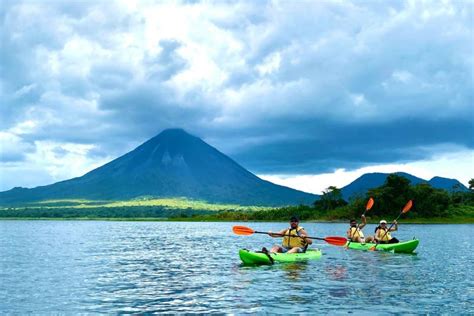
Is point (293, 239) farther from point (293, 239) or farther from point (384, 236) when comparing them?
point (384, 236)

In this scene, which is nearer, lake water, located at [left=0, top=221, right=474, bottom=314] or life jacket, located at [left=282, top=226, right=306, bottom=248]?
lake water, located at [left=0, top=221, right=474, bottom=314]

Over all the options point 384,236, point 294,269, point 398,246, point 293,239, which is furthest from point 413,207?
point 294,269

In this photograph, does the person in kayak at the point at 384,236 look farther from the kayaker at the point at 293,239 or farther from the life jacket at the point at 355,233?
the kayaker at the point at 293,239

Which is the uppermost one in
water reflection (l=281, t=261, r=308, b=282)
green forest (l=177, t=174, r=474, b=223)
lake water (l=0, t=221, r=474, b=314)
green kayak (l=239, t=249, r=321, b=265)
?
green forest (l=177, t=174, r=474, b=223)

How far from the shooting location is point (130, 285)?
22906 mm

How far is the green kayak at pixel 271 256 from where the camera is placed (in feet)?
94.0

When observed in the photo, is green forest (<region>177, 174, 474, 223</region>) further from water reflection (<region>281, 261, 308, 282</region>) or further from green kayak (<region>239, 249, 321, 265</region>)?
water reflection (<region>281, 261, 308, 282</region>)

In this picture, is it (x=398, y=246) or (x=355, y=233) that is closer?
(x=398, y=246)

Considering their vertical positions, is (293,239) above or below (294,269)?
above

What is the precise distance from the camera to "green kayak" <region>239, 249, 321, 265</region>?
2864 centimetres

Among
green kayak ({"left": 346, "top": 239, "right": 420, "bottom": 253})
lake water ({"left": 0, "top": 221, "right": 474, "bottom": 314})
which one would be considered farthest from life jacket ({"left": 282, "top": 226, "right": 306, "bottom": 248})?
green kayak ({"left": 346, "top": 239, "right": 420, "bottom": 253})

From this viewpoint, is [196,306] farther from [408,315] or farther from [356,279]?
[356,279]

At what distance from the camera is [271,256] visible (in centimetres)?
2972

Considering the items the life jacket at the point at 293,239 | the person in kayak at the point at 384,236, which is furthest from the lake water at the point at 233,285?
the person in kayak at the point at 384,236
